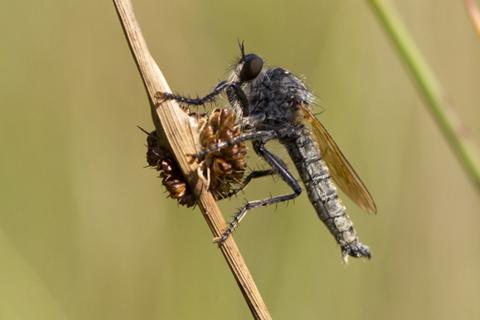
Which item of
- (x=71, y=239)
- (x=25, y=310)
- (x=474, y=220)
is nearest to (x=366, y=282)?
(x=474, y=220)

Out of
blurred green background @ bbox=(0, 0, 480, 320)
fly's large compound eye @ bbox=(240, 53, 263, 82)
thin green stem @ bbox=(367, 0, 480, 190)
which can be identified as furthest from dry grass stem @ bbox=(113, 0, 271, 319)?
blurred green background @ bbox=(0, 0, 480, 320)

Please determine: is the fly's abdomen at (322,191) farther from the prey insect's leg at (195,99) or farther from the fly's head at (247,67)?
the prey insect's leg at (195,99)

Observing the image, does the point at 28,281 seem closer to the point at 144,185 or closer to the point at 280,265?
the point at 144,185

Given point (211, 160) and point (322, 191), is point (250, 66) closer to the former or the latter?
point (322, 191)

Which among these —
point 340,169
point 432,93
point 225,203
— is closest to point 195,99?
point 340,169

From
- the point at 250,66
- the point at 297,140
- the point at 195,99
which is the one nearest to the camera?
the point at 195,99

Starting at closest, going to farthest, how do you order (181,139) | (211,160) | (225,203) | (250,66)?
(181,139), (211,160), (250,66), (225,203)

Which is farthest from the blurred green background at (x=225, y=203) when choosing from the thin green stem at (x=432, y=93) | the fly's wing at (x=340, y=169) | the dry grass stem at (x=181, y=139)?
the thin green stem at (x=432, y=93)
